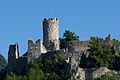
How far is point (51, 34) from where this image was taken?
60750mm

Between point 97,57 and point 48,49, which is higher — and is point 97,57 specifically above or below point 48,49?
below

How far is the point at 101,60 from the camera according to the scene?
56.3 meters

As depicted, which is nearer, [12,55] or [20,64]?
[20,64]

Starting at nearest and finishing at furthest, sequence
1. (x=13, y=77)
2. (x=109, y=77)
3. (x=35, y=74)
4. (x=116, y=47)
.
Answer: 1. (x=109, y=77)
2. (x=35, y=74)
3. (x=13, y=77)
4. (x=116, y=47)

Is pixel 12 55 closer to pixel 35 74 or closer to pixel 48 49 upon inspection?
pixel 48 49

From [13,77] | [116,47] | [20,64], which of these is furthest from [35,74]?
[116,47]

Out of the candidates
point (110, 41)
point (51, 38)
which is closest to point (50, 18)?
point (51, 38)

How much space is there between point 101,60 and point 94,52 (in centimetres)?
101

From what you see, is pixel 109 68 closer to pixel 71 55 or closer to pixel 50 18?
pixel 71 55

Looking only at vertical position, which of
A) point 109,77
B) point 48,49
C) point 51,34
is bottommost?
point 109,77

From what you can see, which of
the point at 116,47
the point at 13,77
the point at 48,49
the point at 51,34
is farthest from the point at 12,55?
the point at 116,47

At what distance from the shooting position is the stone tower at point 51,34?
198 feet

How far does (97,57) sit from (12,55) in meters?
8.86

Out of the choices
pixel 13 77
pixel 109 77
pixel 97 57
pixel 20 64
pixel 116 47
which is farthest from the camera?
pixel 20 64
